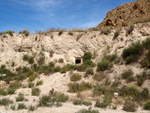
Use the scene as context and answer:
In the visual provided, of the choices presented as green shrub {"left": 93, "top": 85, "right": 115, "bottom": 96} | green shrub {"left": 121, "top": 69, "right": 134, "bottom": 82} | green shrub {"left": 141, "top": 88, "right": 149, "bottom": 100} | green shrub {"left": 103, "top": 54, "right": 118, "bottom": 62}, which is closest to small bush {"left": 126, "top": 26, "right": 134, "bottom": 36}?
green shrub {"left": 103, "top": 54, "right": 118, "bottom": 62}

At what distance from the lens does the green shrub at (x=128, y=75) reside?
9300 mm

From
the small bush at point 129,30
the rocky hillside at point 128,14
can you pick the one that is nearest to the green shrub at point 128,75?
the small bush at point 129,30

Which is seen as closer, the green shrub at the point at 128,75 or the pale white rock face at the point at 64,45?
the green shrub at the point at 128,75

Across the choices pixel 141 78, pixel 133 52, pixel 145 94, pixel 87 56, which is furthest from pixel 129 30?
pixel 145 94

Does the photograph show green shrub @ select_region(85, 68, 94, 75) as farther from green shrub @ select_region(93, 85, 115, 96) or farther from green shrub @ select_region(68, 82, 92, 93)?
green shrub @ select_region(93, 85, 115, 96)

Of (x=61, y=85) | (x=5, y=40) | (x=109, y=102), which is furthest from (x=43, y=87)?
(x=5, y=40)

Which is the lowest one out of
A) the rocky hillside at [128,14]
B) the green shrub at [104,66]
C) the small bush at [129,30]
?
the green shrub at [104,66]

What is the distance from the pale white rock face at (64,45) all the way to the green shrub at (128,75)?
117 inches

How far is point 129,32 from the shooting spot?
13.4m

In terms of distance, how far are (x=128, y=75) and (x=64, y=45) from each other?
27.2 ft

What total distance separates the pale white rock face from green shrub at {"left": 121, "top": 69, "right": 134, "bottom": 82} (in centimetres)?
297

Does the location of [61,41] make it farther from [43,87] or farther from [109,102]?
[109,102]

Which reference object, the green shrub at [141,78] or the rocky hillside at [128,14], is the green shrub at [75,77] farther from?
the rocky hillside at [128,14]

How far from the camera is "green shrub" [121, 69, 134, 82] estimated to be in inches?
366
